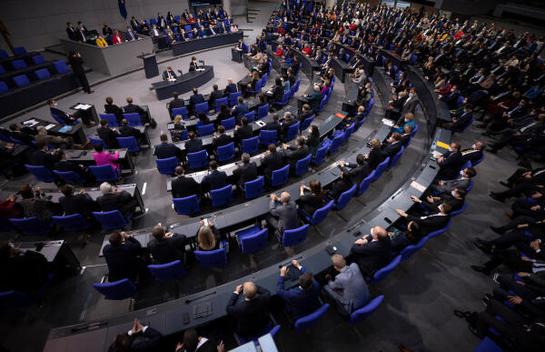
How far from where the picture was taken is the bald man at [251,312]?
344 centimetres

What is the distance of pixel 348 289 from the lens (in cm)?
386

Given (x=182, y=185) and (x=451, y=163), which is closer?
(x=182, y=185)

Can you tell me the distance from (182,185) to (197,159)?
1699mm

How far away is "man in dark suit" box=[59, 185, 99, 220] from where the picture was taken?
5.37 meters

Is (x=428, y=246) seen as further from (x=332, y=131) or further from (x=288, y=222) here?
(x=332, y=131)

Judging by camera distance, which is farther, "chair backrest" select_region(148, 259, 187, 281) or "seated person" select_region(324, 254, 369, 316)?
"chair backrest" select_region(148, 259, 187, 281)

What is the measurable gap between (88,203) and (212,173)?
104 inches

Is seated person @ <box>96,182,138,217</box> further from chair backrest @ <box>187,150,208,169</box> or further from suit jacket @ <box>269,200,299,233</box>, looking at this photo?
suit jacket @ <box>269,200,299,233</box>

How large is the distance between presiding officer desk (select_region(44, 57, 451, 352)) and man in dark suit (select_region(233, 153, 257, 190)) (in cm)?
87

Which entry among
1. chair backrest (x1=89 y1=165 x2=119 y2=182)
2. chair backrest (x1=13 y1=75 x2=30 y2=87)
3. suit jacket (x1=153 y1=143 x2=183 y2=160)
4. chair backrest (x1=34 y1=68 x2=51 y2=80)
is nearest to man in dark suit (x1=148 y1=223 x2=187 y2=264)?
suit jacket (x1=153 y1=143 x2=183 y2=160)

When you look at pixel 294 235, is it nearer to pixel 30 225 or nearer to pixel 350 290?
pixel 350 290

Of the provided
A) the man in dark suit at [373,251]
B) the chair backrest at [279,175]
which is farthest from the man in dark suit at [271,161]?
the man in dark suit at [373,251]

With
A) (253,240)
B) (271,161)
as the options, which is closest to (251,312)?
(253,240)

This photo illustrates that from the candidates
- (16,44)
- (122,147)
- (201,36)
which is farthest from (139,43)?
(122,147)
